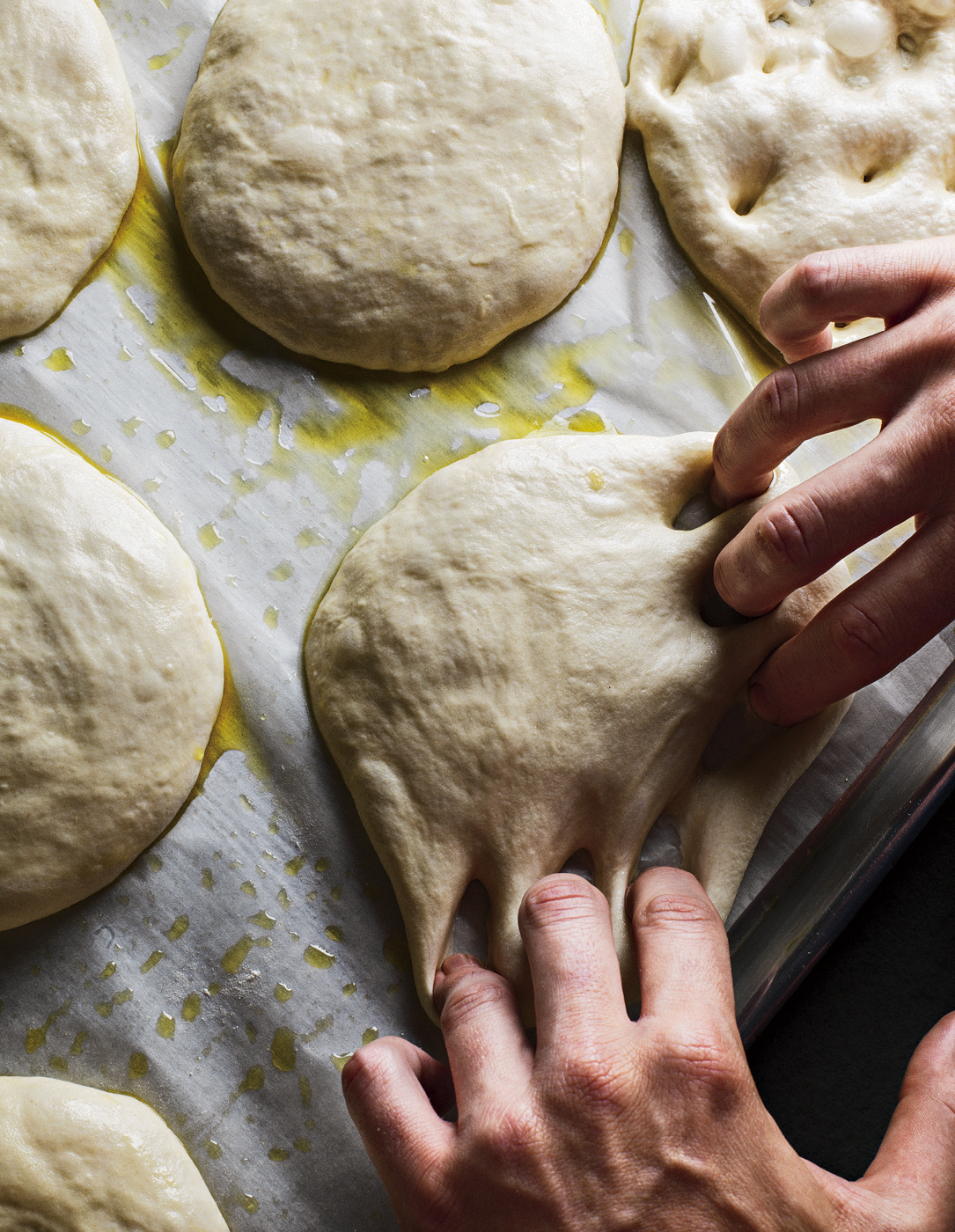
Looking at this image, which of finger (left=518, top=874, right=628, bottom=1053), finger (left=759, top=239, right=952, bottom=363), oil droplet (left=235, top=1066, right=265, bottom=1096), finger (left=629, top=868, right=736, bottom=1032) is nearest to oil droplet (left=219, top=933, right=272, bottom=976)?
oil droplet (left=235, top=1066, right=265, bottom=1096)

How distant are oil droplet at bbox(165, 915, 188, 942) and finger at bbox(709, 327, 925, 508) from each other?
81 centimetres

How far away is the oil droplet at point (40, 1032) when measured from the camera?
3.31 ft

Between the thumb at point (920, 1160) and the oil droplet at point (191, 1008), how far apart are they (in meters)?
0.68

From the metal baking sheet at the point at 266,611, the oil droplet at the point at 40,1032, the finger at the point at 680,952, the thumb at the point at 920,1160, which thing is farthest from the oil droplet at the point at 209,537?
the thumb at the point at 920,1160

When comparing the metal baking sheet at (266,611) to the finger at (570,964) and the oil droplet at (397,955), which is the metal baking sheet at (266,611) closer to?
the oil droplet at (397,955)

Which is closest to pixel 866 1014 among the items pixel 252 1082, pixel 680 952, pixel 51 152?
pixel 680 952

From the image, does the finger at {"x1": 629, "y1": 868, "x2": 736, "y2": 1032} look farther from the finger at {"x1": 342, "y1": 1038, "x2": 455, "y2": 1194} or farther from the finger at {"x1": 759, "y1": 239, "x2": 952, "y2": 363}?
the finger at {"x1": 759, "y1": 239, "x2": 952, "y2": 363}

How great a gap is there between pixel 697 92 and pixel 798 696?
0.78 m

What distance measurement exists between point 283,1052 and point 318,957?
0.10 m

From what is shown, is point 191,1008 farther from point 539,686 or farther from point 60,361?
point 60,361

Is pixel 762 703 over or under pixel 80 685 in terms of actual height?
under

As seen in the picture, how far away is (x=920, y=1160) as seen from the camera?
957 millimetres

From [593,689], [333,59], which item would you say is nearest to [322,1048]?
[593,689]

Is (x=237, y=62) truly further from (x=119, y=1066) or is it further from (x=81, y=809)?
(x=119, y=1066)
